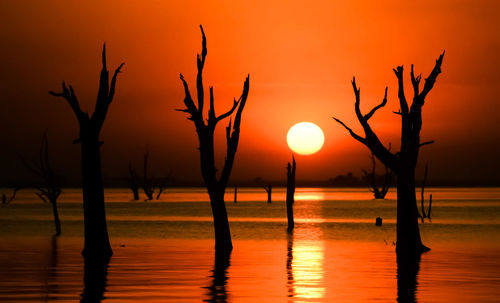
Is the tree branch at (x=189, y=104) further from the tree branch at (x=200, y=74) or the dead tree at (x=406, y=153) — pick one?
the dead tree at (x=406, y=153)

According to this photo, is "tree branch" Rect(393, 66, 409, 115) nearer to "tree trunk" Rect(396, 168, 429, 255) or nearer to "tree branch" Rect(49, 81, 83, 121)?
"tree trunk" Rect(396, 168, 429, 255)

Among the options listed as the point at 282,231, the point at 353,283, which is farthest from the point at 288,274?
the point at 282,231

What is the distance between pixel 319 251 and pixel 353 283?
1185 centimetres

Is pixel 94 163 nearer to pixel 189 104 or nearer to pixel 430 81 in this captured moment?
pixel 189 104

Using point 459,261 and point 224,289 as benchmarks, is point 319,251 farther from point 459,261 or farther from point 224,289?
point 224,289

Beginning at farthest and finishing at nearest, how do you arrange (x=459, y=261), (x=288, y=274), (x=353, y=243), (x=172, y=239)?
(x=172, y=239) → (x=353, y=243) → (x=459, y=261) → (x=288, y=274)

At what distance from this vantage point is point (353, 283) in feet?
64.2

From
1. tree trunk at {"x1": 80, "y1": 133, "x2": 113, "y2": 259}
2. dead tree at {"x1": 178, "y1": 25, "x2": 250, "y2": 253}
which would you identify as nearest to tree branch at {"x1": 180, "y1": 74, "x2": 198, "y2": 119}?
dead tree at {"x1": 178, "y1": 25, "x2": 250, "y2": 253}

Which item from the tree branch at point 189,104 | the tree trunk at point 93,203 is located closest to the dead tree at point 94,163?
the tree trunk at point 93,203

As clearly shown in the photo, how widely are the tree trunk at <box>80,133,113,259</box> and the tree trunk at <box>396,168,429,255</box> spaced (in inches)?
385

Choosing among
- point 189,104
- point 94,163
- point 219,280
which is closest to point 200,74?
point 189,104

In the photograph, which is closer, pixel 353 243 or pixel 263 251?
pixel 263 251

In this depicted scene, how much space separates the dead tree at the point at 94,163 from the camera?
86.3ft

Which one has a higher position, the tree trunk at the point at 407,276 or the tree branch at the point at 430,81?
the tree branch at the point at 430,81
